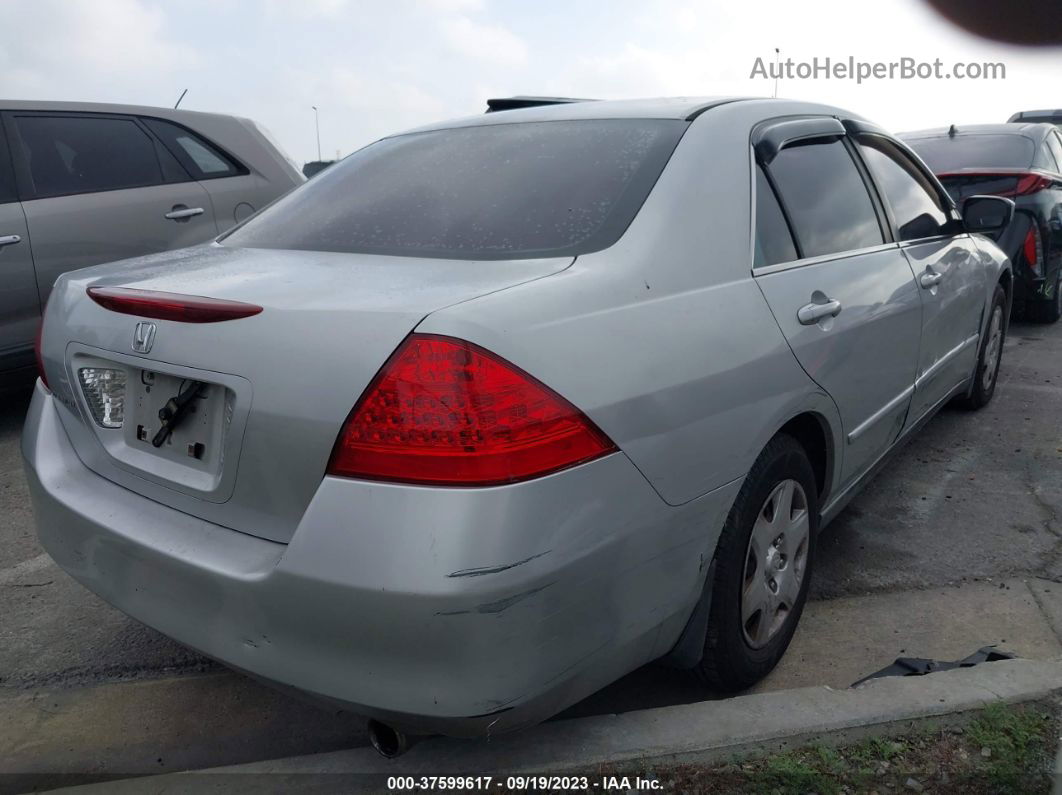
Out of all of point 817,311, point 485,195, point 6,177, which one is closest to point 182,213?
point 6,177

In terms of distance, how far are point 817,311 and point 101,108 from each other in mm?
4360

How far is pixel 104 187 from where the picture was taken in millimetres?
5023

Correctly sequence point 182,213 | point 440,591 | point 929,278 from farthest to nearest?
1. point 182,213
2. point 929,278
3. point 440,591

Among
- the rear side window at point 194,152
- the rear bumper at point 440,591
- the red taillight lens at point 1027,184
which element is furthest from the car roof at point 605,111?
the red taillight lens at point 1027,184

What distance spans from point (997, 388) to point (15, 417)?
5390mm

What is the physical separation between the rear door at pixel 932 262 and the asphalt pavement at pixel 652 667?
1.46 ft

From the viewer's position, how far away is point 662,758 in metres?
1.93

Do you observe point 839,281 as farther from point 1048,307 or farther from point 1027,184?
point 1048,307

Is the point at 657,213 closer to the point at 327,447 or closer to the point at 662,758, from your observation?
the point at 327,447

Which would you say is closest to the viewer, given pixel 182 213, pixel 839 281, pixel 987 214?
pixel 839 281

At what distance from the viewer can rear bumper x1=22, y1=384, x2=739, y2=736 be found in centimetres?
157

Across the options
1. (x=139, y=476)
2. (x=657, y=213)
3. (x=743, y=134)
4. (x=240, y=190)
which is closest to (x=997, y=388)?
(x=743, y=134)

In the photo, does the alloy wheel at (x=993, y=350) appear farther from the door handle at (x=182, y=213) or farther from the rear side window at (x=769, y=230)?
the door handle at (x=182, y=213)

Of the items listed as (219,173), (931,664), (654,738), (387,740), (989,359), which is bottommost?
(989,359)
